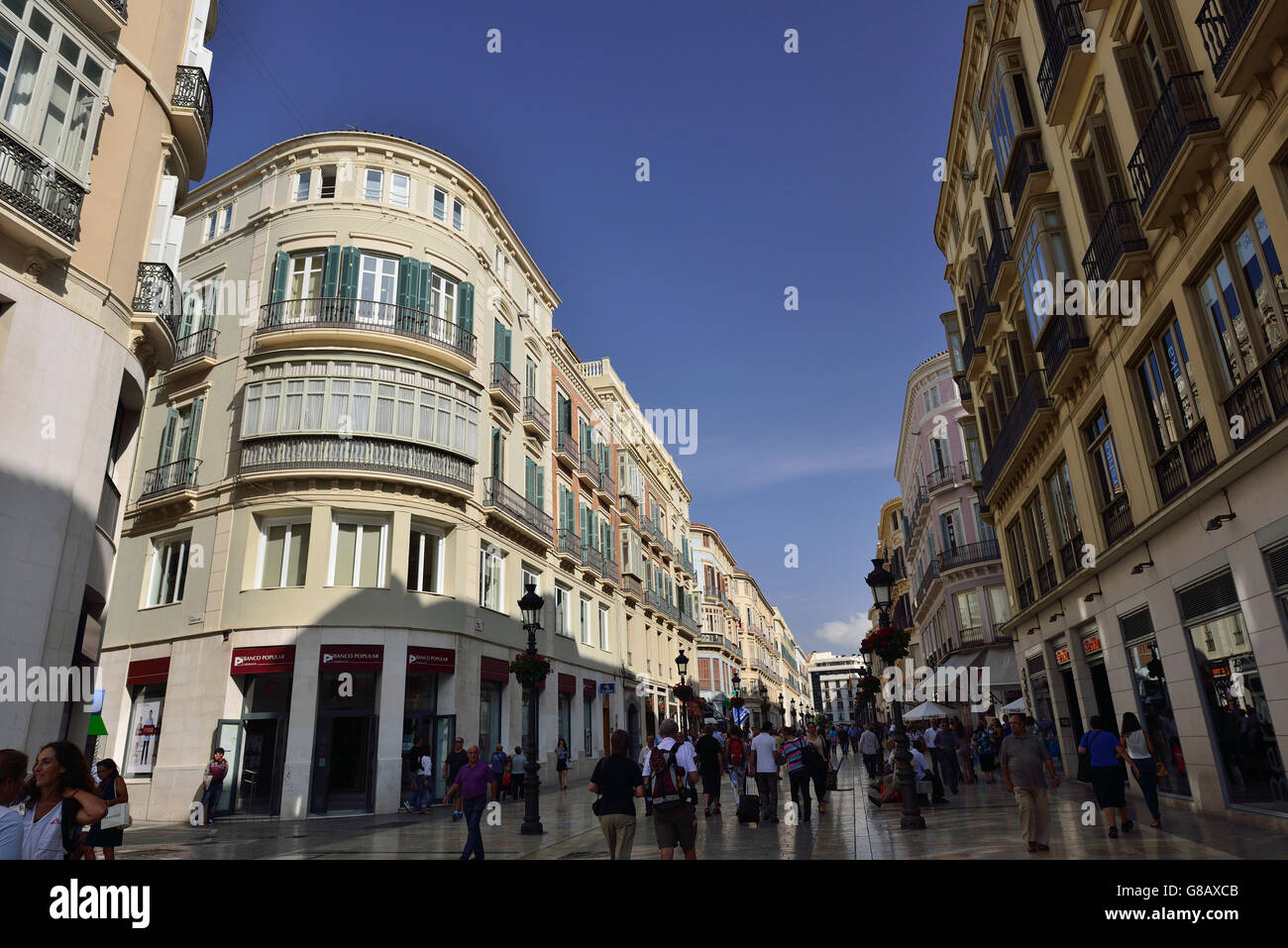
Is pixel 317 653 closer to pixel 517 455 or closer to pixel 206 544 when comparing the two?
pixel 206 544

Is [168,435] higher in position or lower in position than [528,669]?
higher

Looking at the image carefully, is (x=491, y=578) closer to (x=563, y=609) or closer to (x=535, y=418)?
(x=563, y=609)

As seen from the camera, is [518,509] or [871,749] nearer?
[871,749]

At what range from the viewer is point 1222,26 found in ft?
30.5

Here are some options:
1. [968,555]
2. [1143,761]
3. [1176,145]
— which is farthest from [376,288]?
[968,555]

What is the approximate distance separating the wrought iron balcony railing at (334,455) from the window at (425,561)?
1.81 meters

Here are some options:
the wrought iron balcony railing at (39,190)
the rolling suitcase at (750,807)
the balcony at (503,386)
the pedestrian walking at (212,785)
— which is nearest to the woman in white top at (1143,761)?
the rolling suitcase at (750,807)

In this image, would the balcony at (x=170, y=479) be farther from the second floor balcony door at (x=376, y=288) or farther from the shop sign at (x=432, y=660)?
the shop sign at (x=432, y=660)

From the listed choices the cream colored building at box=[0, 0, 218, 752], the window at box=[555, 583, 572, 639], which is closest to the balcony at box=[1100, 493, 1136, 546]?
the cream colored building at box=[0, 0, 218, 752]

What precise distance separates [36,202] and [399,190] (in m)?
15.3

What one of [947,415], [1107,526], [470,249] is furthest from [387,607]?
[947,415]

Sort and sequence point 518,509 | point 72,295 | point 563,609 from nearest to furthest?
point 72,295 → point 518,509 → point 563,609

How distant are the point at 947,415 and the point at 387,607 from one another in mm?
33055
